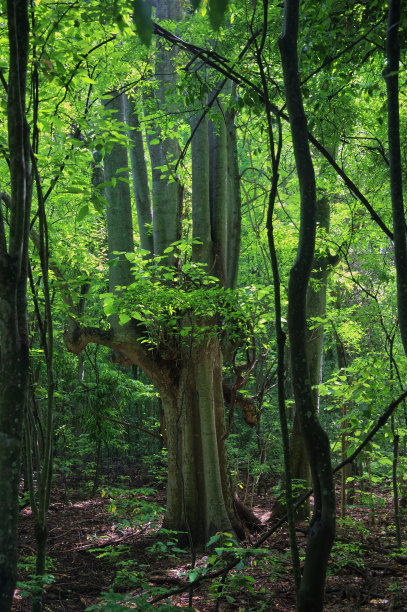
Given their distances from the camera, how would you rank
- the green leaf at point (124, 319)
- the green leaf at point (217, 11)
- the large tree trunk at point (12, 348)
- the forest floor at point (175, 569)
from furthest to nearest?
the green leaf at point (124, 319), the forest floor at point (175, 569), the large tree trunk at point (12, 348), the green leaf at point (217, 11)

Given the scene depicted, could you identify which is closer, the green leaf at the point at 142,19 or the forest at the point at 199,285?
the green leaf at the point at 142,19

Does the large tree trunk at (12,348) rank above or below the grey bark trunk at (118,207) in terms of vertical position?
below

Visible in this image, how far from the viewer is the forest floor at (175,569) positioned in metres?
3.40

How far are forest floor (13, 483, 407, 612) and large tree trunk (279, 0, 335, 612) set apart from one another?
29.1 inches

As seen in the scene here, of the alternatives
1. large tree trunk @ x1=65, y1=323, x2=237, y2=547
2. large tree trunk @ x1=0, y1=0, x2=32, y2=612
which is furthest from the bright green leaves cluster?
large tree trunk @ x1=0, y1=0, x2=32, y2=612

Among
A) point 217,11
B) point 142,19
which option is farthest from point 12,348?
point 217,11

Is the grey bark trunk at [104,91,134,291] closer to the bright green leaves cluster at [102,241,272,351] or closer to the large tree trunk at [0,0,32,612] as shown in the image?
the bright green leaves cluster at [102,241,272,351]

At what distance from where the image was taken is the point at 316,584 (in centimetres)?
161

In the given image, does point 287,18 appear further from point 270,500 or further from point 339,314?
point 270,500

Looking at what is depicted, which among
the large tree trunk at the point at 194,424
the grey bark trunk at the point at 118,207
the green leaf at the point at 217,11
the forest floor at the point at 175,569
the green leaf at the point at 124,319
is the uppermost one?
the grey bark trunk at the point at 118,207

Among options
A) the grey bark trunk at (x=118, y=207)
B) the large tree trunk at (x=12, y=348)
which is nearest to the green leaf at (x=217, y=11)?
the large tree trunk at (x=12, y=348)

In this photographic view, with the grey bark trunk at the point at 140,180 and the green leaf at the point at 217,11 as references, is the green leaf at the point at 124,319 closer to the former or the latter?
the grey bark trunk at the point at 140,180

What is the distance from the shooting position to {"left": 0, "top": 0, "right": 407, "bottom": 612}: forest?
5.54 ft

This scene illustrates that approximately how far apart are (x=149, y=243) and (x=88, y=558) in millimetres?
4978
